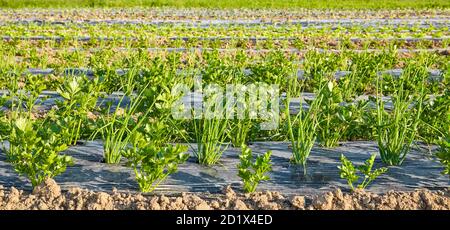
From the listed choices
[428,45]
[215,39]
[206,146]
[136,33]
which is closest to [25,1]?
[136,33]

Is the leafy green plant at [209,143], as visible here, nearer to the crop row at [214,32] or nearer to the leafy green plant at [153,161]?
the leafy green plant at [153,161]

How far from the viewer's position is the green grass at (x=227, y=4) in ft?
74.4

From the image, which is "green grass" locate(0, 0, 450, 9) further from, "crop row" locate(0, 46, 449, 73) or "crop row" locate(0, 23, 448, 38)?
"crop row" locate(0, 46, 449, 73)

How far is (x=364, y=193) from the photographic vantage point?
9.44 ft

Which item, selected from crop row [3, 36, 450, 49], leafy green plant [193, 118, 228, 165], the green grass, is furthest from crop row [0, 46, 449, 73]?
the green grass

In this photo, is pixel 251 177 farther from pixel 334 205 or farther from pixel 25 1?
pixel 25 1

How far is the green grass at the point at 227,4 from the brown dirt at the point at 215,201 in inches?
780

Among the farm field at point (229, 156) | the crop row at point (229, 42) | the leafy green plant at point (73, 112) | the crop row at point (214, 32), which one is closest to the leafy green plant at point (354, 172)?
the farm field at point (229, 156)

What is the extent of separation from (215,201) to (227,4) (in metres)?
21.0

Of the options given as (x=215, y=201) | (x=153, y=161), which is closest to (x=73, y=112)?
(x=153, y=161)

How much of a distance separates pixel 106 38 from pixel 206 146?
773 centimetres

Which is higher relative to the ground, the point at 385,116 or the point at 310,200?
the point at 385,116

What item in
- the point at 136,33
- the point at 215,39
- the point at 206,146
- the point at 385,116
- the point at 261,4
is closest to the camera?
the point at 206,146

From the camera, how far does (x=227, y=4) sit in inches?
916
